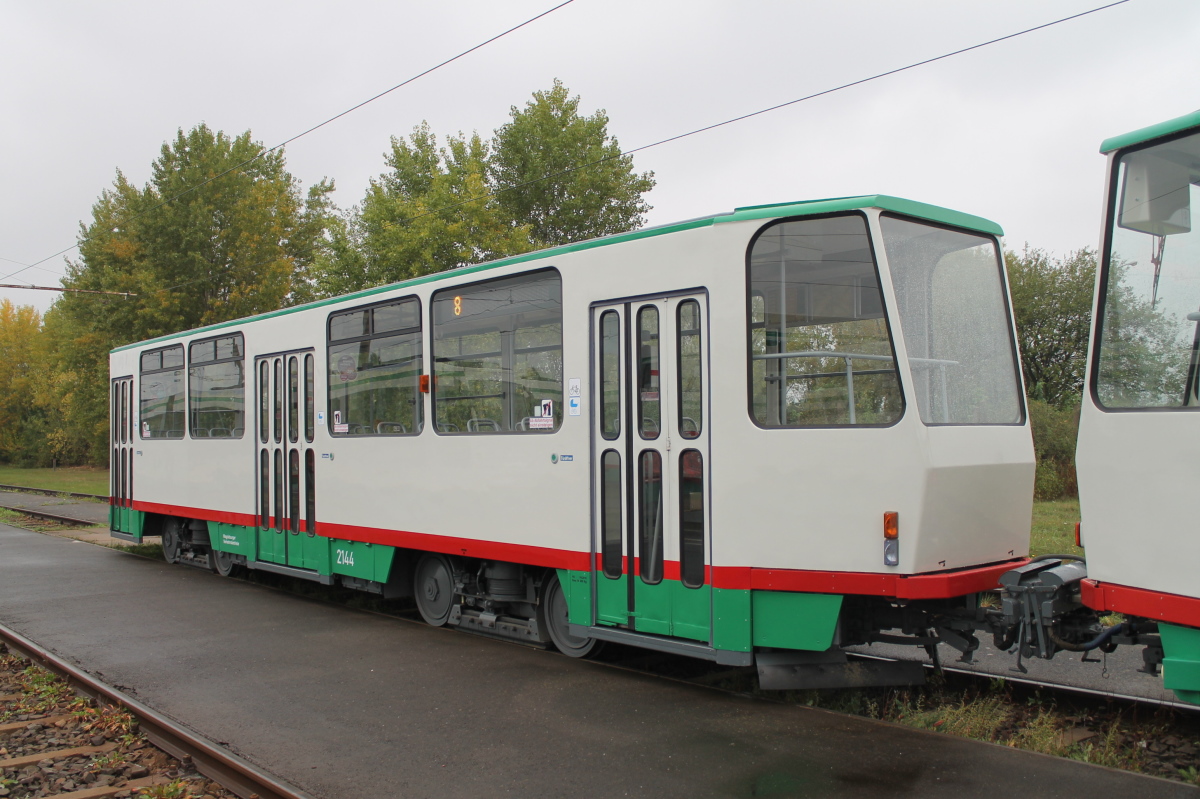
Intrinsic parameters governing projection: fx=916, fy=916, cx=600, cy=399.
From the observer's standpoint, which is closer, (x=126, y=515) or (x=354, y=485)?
(x=354, y=485)

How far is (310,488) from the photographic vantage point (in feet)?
33.7

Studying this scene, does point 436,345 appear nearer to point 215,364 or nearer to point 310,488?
point 310,488

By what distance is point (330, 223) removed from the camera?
29.1 meters

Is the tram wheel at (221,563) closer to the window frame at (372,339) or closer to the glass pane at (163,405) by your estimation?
the glass pane at (163,405)

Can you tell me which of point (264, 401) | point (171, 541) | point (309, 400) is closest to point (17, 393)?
point (171, 541)

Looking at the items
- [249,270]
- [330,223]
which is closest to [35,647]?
[330,223]

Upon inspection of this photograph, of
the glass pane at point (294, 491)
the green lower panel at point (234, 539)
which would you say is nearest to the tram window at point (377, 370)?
the glass pane at point (294, 491)

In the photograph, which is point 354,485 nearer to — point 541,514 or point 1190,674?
point 541,514

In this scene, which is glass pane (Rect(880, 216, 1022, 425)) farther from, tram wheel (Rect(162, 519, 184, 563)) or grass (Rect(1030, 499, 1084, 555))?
tram wheel (Rect(162, 519, 184, 563))

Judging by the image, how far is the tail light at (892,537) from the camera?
5309mm

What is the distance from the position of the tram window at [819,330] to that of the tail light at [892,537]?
56 centimetres

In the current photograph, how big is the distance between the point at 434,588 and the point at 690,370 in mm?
4048

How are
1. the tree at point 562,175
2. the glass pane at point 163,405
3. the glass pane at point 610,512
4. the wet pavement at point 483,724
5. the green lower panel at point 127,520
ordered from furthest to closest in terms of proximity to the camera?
the tree at point 562,175, the green lower panel at point 127,520, the glass pane at point 163,405, the glass pane at point 610,512, the wet pavement at point 483,724

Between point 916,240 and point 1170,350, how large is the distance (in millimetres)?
1998
